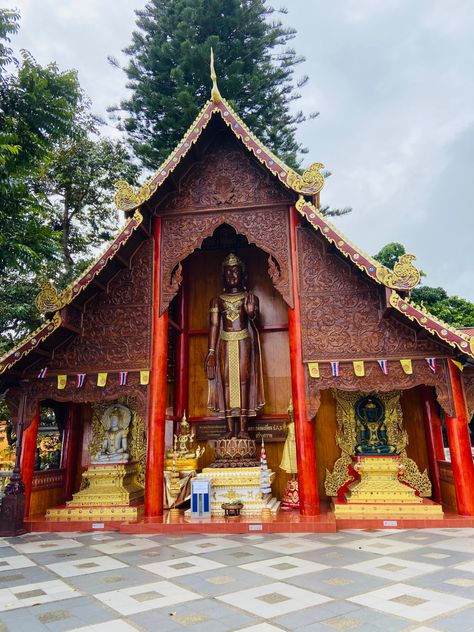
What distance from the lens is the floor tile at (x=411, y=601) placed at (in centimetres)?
291

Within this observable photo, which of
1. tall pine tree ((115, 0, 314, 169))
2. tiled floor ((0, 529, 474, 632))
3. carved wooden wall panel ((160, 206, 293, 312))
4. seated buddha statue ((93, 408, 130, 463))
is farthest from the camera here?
tall pine tree ((115, 0, 314, 169))

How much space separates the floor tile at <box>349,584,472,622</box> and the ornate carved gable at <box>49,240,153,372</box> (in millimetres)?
4314

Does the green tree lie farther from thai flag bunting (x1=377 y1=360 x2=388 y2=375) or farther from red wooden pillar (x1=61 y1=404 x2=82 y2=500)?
red wooden pillar (x1=61 y1=404 x2=82 y2=500)

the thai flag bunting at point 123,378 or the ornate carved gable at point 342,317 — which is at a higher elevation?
the ornate carved gable at point 342,317

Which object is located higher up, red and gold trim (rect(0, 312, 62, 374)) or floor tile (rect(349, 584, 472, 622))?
red and gold trim (rect(0, 312, 62, 374))

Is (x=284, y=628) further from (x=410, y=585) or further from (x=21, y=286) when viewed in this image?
(x=21, y=286)

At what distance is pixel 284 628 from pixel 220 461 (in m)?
4.34

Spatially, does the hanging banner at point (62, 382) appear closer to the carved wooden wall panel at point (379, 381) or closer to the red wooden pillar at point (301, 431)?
the red wooden pillar at point (301, 431)

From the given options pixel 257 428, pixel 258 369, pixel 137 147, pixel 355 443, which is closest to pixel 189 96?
pixel 137 147

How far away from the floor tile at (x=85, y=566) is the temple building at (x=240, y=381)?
1438mm

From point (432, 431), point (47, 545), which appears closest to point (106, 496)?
point (47, 545)

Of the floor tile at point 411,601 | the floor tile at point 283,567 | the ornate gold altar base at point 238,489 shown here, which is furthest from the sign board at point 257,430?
the floor tile at point 411,601

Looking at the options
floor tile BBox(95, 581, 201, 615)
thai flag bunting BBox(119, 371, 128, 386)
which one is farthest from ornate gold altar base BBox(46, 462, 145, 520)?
floor tile BBox(95, 581, 201, 615)

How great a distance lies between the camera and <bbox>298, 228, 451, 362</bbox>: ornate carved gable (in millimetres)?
6219
